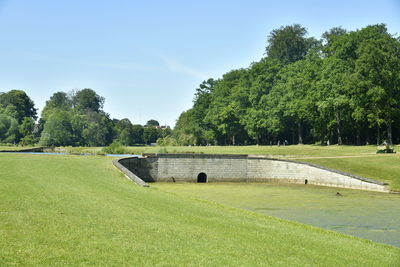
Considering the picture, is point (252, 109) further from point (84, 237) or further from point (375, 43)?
point (84, 237)

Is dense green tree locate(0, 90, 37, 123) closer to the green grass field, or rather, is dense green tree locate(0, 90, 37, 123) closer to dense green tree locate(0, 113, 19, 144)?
dense green tree locate(0, 113, 19, 144)

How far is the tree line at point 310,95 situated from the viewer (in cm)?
7281

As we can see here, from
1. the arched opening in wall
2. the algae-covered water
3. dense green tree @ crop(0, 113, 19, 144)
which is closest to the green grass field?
the algae-covered water

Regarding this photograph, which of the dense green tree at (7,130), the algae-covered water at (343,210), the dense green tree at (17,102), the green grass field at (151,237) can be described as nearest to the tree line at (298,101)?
the dense green tree at (7,130)

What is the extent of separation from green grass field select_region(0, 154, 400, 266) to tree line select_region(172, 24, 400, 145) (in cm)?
5734

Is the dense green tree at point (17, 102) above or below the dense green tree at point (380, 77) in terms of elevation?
above

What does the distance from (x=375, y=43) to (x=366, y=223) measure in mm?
55091

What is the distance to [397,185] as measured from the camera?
4259 centimetres

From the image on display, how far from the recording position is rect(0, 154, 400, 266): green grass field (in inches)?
448

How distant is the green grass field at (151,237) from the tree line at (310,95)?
57.3 m

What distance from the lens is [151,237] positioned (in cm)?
1358

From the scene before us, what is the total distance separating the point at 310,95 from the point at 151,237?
250ft

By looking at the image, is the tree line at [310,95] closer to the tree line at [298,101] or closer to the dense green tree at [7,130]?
the tree line at [298,101]

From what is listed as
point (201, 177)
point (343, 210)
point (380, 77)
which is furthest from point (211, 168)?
point (343, 210)
